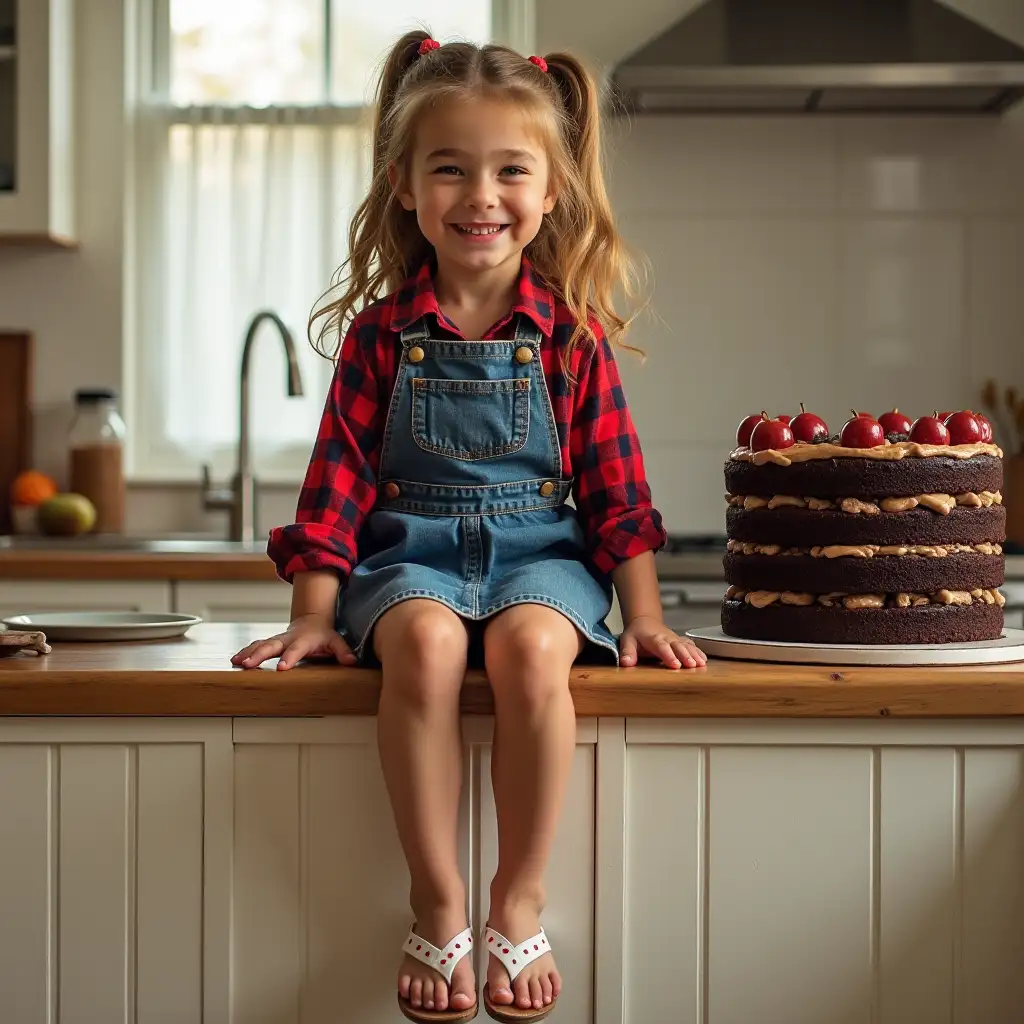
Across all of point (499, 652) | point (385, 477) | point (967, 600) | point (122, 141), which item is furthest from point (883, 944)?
point (122, 141)

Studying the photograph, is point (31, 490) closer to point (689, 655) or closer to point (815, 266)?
point (815, 266)

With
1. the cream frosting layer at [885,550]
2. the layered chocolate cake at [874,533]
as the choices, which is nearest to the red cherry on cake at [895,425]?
the layered chocolate cake at [874,533]

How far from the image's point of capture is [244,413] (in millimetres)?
2975

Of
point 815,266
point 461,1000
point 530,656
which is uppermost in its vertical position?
point 815,266

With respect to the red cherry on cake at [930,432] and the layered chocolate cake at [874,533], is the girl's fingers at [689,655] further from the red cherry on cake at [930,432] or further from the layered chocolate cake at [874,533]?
the red cherry on cake at [930,432]

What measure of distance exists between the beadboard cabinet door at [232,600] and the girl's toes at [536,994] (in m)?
1.35

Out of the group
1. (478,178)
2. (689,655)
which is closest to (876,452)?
(689,655)

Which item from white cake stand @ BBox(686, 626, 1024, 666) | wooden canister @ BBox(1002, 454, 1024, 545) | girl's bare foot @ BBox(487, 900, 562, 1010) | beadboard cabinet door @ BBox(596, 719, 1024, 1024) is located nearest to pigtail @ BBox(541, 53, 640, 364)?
white cake stand @ BBox(686, 626, 1024, 666)

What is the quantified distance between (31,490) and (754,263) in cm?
172

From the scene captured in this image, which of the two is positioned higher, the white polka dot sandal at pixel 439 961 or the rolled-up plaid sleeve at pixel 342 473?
the rolled-up plaid sleeve at pixel 342 473

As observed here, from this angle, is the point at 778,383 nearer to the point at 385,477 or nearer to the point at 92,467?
the point at 92,467

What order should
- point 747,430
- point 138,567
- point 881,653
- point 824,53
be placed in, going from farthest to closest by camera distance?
point 824,53 → point 138,567 → point 747,430 → point 881,653

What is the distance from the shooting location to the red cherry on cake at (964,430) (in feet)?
4.25

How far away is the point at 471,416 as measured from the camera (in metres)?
1.44
